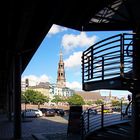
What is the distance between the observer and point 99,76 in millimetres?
14766

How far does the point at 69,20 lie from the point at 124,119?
4.85 metres

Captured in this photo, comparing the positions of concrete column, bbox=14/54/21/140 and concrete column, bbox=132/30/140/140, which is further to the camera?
concrete column, bbox=14/54/21/140

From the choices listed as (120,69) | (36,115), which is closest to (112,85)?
(120,69)

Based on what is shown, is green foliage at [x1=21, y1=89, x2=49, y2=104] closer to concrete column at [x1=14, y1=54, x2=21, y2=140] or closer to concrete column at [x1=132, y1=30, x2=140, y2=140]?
concrete column at [x1=14, y1=54, x2=21, y2=140]

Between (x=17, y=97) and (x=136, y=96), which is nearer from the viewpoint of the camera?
(x=136, y=96)

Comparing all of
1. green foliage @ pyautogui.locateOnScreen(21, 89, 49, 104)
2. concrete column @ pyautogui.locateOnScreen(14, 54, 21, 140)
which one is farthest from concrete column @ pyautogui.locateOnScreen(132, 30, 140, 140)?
green foliage @ pyautogui.locateOnScreen(21, 89, 49, 104)

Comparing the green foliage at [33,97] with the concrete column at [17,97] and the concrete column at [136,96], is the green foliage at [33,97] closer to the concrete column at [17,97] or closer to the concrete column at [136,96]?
the concrete column at [17,97]

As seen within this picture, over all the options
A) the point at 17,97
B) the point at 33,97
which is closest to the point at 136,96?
the point at 17,97

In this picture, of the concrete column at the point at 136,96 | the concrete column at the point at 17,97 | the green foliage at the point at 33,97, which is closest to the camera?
the concrete column at the point at 136,96

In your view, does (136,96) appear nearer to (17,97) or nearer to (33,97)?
(17,97)

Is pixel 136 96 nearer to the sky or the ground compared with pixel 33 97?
nearer to the sky

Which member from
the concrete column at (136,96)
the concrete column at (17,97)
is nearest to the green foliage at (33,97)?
the concrete column at (17,97)

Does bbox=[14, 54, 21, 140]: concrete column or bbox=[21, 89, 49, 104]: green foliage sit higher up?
bbox=[14, 54, 21, 140]: concrete column

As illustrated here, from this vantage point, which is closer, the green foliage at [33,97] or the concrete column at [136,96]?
the concrete column at [136,96]
